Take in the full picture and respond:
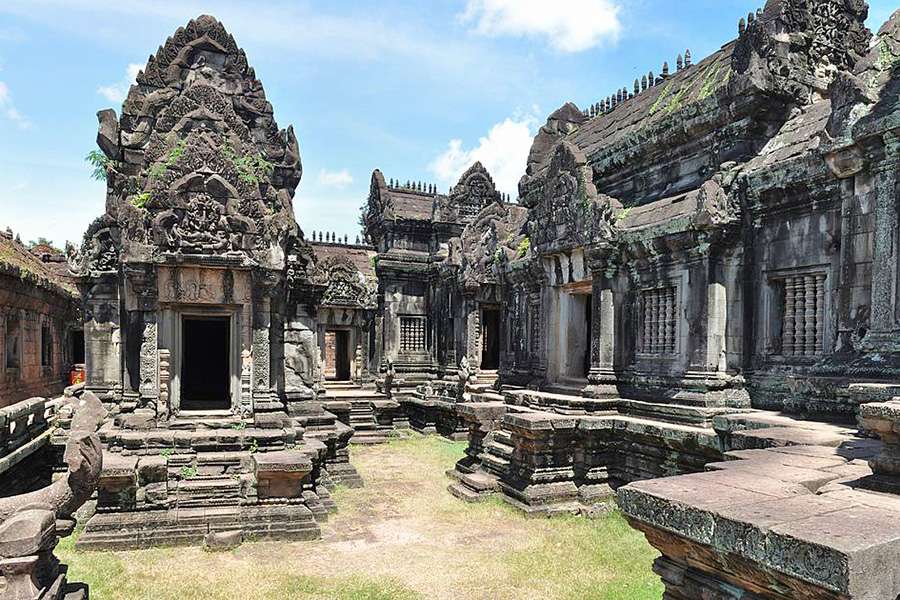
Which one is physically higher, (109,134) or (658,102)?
(658,102)

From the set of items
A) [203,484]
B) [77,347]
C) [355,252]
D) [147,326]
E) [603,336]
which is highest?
[355,252]

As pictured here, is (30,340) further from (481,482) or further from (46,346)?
(481,482)

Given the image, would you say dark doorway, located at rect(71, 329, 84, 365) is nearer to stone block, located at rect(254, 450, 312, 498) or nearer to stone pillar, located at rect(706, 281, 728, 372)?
stone block, located at rect(254, 450, 312, 498)

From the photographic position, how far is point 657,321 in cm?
1052

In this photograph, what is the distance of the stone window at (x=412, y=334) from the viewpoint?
74.4 ft

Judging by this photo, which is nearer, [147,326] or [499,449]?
[147,326]

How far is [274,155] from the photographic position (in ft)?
41.1

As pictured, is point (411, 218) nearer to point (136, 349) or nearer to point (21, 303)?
point (21, 303)

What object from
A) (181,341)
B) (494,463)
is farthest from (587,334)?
(181,341)

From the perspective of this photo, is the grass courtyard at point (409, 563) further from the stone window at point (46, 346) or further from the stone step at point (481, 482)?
the stone window at point (46, 346)

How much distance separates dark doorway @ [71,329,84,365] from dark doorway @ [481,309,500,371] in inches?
626

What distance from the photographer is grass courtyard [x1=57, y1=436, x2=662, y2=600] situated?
22.2ft

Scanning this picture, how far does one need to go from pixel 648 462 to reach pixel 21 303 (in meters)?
16.6

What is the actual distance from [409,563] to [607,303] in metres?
5.79
